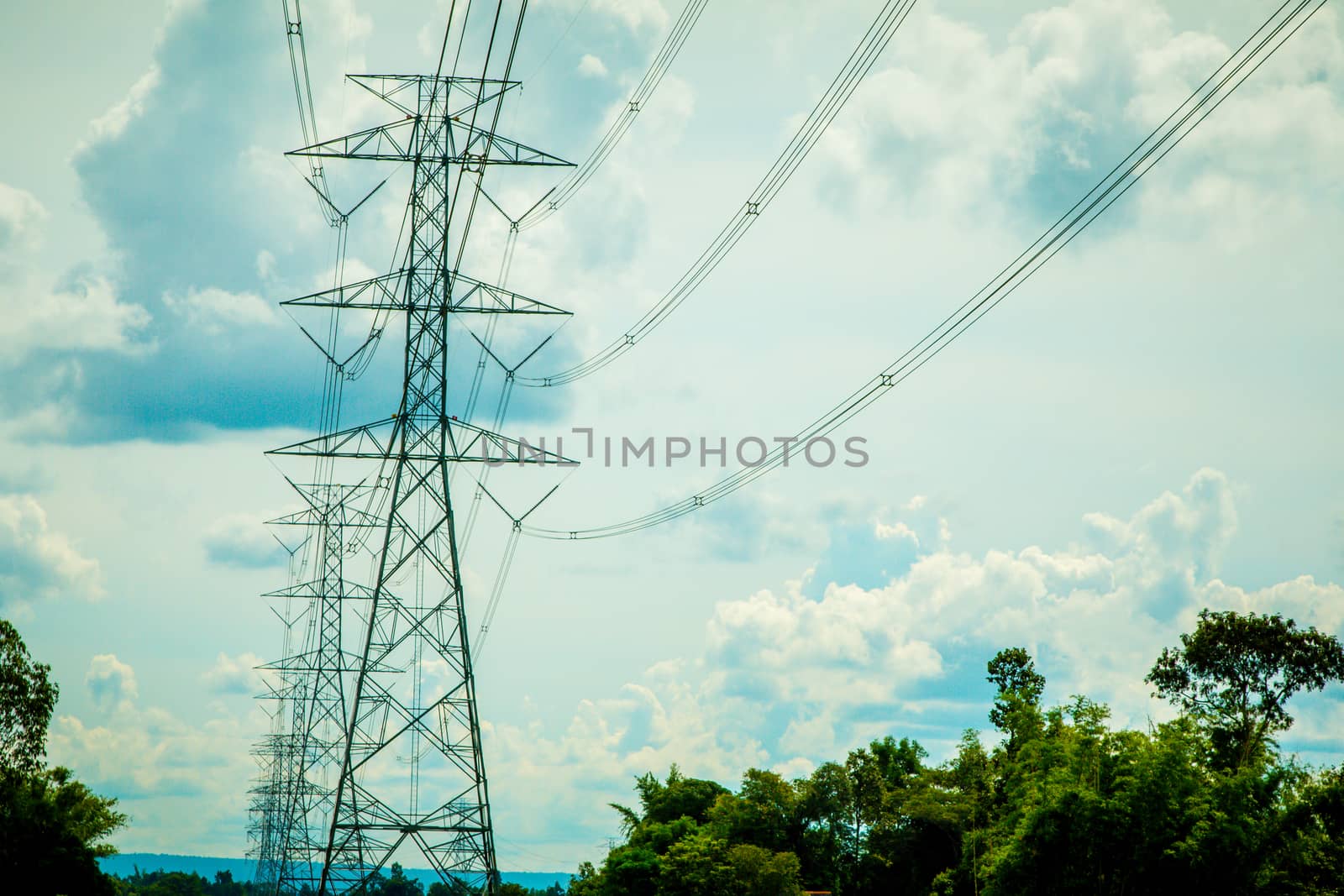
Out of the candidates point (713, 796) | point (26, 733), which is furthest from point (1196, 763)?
point (713, 796)

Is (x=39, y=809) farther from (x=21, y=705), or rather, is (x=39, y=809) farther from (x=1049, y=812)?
(x=1049, y=812)

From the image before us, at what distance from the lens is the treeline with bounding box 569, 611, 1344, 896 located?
34719 mm

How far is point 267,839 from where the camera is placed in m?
103

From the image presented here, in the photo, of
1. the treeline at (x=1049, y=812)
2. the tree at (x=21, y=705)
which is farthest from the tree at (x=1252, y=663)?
the tree at (x=21, y=705)

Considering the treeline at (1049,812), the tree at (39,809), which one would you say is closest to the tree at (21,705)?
the tree at (39,809)

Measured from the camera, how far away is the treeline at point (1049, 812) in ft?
114

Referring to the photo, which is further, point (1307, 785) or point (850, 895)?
point (850, 895)

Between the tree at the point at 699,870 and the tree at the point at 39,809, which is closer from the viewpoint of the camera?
the tree at the point at 39,809

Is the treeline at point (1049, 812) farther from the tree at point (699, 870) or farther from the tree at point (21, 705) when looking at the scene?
the tree at point (21, 705)

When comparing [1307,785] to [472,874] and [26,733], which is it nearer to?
[472,874]

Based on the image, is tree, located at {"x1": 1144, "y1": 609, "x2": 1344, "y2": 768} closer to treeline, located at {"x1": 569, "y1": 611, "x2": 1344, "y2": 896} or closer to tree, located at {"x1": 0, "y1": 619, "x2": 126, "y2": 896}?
treeline, located at {"x1": 569, "y1": 611, "x2": 1344, "y2": 896}

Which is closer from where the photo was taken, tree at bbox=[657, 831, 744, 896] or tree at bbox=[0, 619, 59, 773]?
tree at bbox=[0, 619, 59, 773]

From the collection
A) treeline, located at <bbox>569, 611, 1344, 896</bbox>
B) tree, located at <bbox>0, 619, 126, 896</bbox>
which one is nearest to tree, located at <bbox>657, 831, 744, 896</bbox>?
treeline, located at <bbox>569, 611, 1344, 896</bbox>

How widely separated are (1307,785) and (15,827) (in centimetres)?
4826
